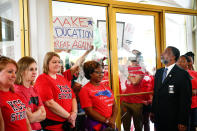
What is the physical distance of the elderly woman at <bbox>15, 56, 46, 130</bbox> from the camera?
6.13ft

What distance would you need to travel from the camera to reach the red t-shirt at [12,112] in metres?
1.55

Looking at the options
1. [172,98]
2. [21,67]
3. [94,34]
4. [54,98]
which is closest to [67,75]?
[54,98]

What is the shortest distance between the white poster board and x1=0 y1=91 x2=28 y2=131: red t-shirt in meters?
1.44

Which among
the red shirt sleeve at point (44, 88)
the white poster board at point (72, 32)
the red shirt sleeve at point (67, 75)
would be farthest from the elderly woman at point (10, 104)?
the white poster board at point (72, 32)

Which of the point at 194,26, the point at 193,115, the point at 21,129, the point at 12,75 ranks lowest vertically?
the point at 193,115

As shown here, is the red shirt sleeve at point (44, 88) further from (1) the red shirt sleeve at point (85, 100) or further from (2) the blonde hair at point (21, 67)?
(1) the red shirt sleeve at point (85, 100)

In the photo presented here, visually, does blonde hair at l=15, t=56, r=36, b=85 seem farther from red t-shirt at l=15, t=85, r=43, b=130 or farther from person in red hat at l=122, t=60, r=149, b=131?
person in red hat at l=122, t=60, r=149, b=131

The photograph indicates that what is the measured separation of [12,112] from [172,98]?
1982 mm

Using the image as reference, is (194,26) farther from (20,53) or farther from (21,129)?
(21,129)

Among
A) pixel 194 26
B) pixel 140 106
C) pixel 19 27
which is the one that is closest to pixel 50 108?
pixel 19 27

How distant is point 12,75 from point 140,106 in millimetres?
2467

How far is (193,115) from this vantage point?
3246 mm

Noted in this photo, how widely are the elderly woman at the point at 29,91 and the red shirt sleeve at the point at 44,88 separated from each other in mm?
215

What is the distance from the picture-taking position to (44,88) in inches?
88.7
